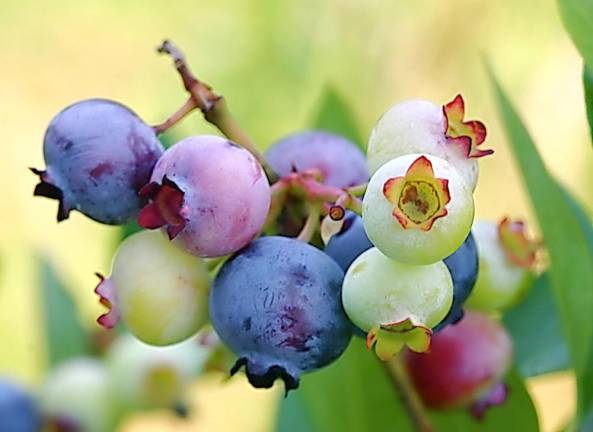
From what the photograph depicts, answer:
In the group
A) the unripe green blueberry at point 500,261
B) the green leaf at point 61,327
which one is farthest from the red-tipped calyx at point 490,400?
the green leaf at point 61,327

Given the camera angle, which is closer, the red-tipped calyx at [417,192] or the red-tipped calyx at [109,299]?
the red-tipped calyx at [417,192]

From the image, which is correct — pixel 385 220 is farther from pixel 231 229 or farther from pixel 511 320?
pixel 511 320

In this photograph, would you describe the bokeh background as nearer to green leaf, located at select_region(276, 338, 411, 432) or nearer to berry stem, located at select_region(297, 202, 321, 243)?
green leaf, located at select_region(276, 338, 411, 432)

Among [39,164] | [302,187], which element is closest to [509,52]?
[39,164]

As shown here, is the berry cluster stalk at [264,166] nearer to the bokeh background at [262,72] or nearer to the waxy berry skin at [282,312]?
the waxy berry skin at [282,312]

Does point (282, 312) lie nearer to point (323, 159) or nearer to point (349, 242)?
point (349, 242)

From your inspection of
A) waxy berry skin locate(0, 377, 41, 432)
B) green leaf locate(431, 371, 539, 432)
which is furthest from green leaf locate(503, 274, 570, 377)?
waxy berry skin locate(0, 377, 41, 432)

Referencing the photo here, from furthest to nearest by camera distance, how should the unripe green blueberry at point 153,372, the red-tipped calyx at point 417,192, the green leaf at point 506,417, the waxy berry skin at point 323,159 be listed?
the unripe green blueberry at point 153,372
the green leaf at point 506,417
the waxy berry skin at point 323,159
the red-tipped calyx at point 417,192
